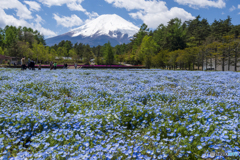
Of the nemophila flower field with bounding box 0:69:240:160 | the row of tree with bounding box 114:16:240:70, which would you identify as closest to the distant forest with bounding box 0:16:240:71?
the row of tree with bounding box 114:16:240:70

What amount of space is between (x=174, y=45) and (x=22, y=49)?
6025cm

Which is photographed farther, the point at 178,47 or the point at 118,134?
the point at 178,47

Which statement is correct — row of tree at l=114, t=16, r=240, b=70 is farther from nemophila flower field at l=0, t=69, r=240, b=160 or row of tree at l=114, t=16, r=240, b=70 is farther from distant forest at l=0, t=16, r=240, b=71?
nemophila flower field at l=0, t=69, r=240, b=160

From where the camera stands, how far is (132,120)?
14.8 ft

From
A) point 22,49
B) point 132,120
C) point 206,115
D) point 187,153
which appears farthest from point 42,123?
point 22,49

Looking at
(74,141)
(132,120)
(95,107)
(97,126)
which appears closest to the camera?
(74,141)

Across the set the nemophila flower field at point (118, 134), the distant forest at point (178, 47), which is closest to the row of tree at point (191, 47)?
the distant forest at point (178, 47)

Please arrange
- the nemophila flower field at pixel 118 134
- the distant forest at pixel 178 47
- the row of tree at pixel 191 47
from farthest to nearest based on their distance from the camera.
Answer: the distant forest at pixel 178 47 → the row of tree at pixel 191 47 → the nemophila flower field at pixel 118 134

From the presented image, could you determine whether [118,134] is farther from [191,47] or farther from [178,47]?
[178,47]

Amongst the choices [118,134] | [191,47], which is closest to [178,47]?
[191,47]

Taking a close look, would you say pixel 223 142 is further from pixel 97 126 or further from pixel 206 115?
pixel 97 126

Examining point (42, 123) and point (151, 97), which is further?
point (151, 97)

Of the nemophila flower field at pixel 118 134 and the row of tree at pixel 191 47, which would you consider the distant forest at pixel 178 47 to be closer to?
the row of tree at pixel 191 47

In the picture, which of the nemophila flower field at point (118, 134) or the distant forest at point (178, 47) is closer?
the nemophila flower field at point (118, 134)
